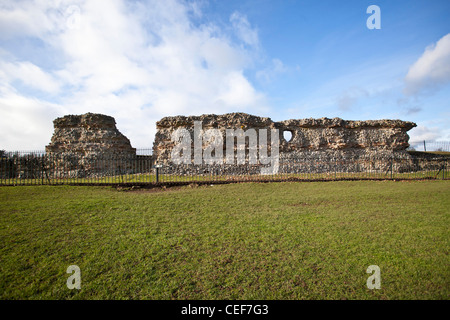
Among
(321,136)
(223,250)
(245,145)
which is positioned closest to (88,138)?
(245,145)

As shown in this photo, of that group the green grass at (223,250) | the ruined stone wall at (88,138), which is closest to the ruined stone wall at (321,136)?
the ruined stone wall at (88,138)

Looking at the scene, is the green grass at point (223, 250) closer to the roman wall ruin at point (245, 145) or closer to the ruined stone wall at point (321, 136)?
the roman wall ruin at point (245, 145)

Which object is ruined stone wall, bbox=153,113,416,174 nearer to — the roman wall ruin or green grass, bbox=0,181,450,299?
the roman wall ruin

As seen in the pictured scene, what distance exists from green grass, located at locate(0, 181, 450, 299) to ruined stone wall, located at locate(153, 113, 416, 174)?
13518 mm

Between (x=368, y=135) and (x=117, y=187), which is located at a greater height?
(x=368, y=135)

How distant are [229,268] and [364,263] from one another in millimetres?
2164

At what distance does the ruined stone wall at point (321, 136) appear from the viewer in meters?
20.6

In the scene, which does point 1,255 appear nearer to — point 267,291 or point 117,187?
point 267,291

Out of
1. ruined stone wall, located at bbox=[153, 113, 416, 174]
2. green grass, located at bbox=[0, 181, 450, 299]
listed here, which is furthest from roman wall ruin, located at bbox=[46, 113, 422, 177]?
green grass, located at bbox=[0, 181, 450, 299]

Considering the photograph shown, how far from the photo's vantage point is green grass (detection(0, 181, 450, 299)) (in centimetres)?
291

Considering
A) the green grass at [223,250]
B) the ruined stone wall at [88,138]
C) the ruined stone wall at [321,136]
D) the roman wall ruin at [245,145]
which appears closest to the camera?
the green grass at [223,250]

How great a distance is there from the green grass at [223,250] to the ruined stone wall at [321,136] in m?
13.5
